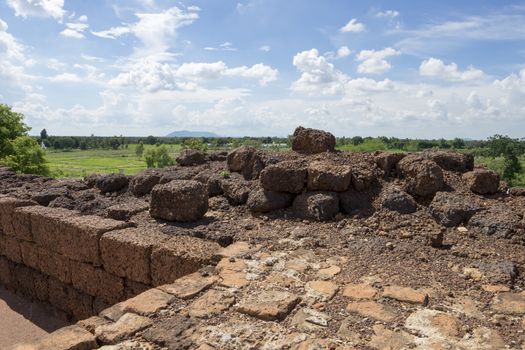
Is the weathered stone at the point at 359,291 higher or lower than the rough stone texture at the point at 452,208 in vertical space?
lower

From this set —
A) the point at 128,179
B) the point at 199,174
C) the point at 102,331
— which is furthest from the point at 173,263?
the point at 128,179

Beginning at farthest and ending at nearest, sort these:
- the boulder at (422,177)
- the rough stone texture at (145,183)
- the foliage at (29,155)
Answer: the foliage at (29,155) → the rough stone texture at (145,183) → the boulder at (422,177)

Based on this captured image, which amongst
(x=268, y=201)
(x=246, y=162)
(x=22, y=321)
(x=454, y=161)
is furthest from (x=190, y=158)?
(x=454, y=161)

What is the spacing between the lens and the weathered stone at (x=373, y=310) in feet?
10.2

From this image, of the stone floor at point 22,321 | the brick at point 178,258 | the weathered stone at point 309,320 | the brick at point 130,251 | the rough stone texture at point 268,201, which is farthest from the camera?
the stone floor at point 22,321

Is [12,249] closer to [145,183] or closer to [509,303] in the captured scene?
[145,183]

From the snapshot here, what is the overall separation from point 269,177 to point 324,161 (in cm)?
85

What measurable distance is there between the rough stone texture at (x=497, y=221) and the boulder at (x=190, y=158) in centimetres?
523

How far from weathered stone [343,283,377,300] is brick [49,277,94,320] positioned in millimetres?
3876

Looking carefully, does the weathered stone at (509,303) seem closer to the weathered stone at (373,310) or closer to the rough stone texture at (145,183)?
the weathered stone at (373,310)

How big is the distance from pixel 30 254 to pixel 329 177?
5.03 m

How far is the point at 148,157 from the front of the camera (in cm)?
7006

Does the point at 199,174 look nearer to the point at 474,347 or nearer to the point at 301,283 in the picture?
the point at 301,283

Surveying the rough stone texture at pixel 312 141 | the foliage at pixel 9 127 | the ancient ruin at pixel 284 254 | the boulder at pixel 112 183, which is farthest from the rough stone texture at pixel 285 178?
the foliage at pixel 9 127
